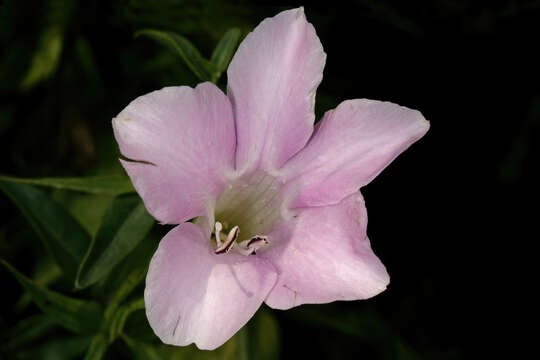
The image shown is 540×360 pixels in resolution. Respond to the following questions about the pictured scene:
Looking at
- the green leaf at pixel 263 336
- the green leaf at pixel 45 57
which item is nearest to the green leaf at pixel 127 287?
the green leaf at pixel 263 336

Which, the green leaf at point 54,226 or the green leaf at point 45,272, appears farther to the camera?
the green leaf at point 45,272

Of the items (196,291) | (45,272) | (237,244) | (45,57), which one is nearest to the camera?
(196,291)

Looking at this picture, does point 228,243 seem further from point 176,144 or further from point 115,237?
point 115,237

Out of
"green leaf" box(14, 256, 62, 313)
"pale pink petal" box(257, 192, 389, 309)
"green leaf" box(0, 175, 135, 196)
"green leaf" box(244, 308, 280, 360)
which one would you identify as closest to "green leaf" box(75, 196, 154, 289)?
"green leaf" box(0, 175, 135, 196)

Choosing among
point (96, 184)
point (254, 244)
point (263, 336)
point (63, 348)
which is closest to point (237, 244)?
point (254, 244)

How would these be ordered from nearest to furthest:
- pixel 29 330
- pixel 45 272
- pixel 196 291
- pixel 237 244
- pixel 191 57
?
pixel 196 291 < pixel 237 244 < pixel 191 57 < pixel 29 330 < pixel 45 272

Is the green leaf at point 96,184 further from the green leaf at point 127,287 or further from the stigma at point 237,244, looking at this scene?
the stigma at point 237,244
